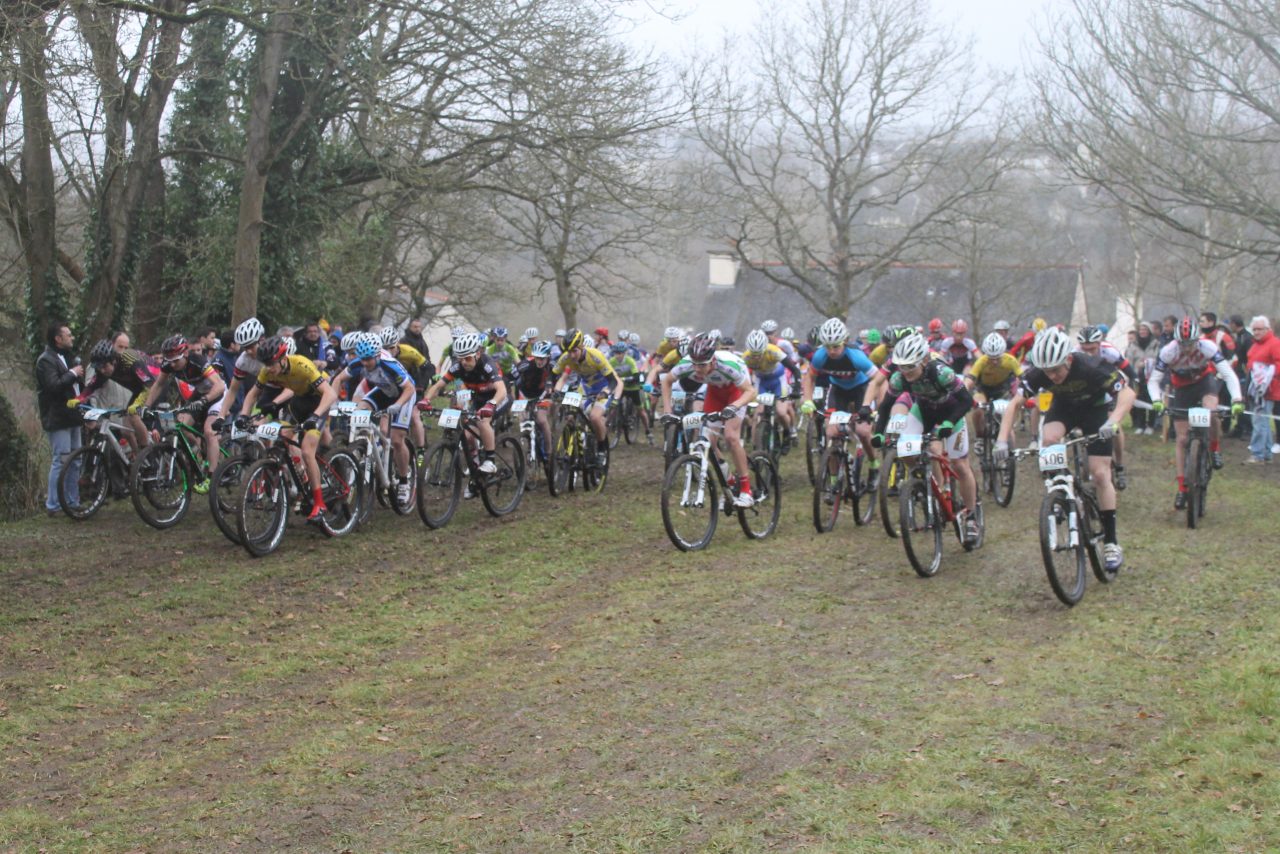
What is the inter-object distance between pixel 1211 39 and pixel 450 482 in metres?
13.2

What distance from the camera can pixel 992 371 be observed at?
44.2 ft

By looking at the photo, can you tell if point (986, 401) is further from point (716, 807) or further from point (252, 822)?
point (252, 822)

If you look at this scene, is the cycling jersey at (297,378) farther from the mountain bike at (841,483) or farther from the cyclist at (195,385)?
the mountain bike at (841,483)

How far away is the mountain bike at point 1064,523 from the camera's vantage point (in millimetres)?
8664

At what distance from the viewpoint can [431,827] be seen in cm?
537

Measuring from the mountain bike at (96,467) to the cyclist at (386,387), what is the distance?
98.6 inches

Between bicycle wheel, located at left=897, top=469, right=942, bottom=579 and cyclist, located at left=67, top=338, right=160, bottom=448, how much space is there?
311 inches

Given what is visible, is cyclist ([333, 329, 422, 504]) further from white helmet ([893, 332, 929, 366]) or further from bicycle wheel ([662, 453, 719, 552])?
white helmet ([893, 332, 929, 366])

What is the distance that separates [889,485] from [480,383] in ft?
15.1

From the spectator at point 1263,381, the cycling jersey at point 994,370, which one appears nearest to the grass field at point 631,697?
the cycling jersey at point 994,370

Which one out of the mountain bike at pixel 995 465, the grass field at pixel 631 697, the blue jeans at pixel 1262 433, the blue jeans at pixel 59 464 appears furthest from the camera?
the blue jeans at pixel 1262 433

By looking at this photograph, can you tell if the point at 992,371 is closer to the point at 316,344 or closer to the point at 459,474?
the point at 459,474

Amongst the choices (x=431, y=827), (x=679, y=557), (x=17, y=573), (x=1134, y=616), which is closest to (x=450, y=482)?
(x=679, y=557)

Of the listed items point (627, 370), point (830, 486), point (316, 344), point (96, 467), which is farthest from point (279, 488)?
point (627, 370)
